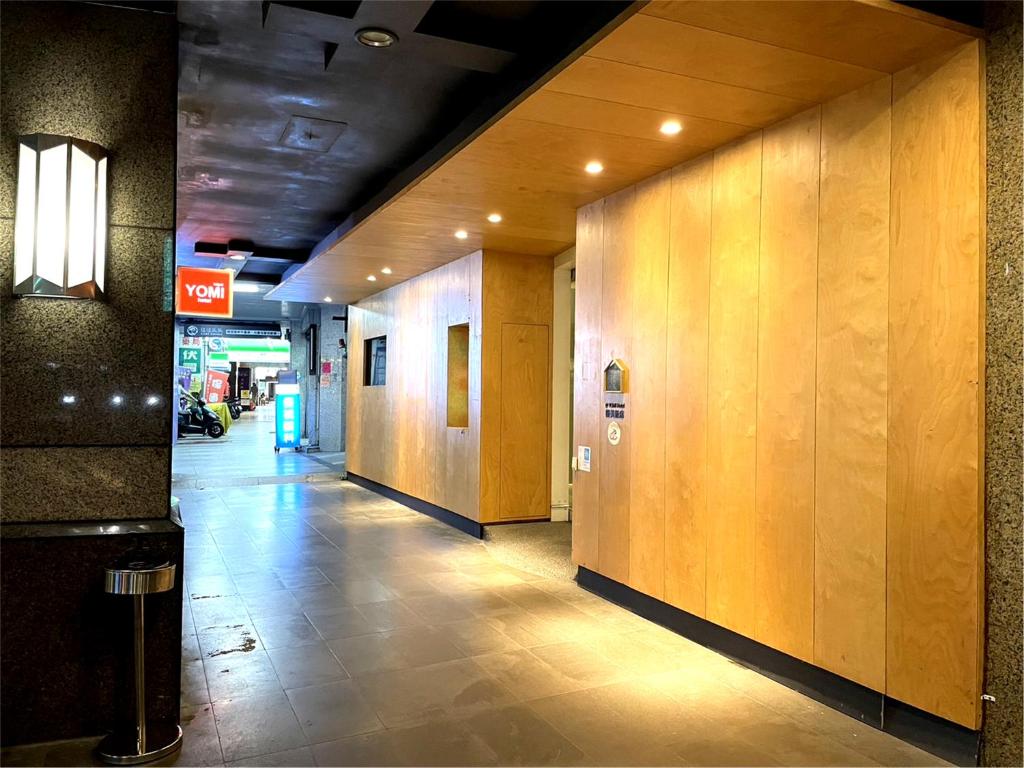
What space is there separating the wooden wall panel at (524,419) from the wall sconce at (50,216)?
4.94 meters

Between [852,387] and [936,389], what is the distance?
0.43 metres

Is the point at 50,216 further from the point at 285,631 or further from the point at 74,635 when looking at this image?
the point at 285,631

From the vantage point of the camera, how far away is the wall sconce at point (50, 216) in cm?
299

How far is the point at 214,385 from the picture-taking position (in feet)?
89.4

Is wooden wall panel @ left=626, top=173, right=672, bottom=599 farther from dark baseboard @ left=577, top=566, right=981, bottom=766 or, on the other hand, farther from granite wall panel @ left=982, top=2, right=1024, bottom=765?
granite wall panel @ left=982, top=2, right=1024, bottom=765

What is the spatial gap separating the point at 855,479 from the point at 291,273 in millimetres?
8202

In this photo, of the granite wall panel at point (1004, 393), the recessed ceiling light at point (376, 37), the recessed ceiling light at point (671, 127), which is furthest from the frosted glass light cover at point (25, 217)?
the granite wall panel at point (1004, 393)

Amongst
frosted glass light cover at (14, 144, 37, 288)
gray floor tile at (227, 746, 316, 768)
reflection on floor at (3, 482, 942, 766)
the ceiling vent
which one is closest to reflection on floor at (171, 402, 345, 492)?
reflection on floor at (3, 482, 942, 766)

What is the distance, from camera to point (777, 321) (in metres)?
3.86

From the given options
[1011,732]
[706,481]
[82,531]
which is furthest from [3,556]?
[1011,732]

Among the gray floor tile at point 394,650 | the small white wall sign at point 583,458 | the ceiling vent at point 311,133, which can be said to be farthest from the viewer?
the small white wall sign at point 583,458

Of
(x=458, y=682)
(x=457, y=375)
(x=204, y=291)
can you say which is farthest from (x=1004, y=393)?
(x=204, y=291)

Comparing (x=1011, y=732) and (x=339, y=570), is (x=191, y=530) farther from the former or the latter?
(x=1011, y=732)

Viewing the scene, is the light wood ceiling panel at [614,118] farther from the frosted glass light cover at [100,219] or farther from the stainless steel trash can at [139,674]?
the stainless steel trash can at [139,674]
